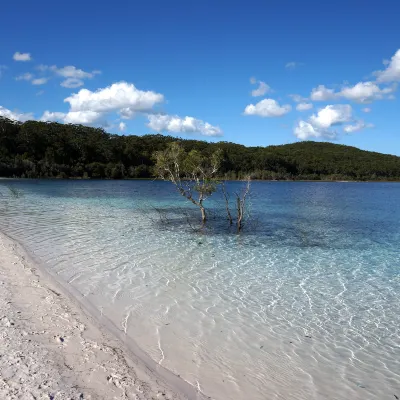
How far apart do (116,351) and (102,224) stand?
1666 cm

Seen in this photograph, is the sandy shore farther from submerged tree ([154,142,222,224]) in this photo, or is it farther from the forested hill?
→ the forested hill

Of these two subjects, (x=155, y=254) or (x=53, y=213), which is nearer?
(x=155, y=254)

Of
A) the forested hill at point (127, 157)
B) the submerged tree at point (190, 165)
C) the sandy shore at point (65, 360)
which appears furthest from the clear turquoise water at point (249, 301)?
the forested hill at point (127, 157)

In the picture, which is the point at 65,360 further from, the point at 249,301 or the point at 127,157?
the point at 127,157

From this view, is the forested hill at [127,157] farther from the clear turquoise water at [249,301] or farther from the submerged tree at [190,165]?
the clear turquoise water at [249,301]

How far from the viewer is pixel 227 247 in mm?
16062

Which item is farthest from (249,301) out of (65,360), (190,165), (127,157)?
(127,157)

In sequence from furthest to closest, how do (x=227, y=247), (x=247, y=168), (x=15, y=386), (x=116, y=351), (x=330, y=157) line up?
(x=330, y=157) < (x=247, y=168) < (x=227, y=247) < (x=116, y=351) < (x=15, y=386)

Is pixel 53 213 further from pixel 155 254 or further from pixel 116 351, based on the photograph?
pixel 116 351

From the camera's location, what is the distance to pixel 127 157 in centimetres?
13600

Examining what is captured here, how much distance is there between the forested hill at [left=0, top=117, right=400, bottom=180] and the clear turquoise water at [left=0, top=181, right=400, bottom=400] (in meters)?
70.9

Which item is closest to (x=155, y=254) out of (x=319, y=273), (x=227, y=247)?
(x=227, y=247)

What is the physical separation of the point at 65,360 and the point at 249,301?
507 cm

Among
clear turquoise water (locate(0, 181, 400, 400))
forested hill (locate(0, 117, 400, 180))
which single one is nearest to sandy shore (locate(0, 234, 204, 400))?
clear turquoise water (locate(0, 181, 400, 400))
